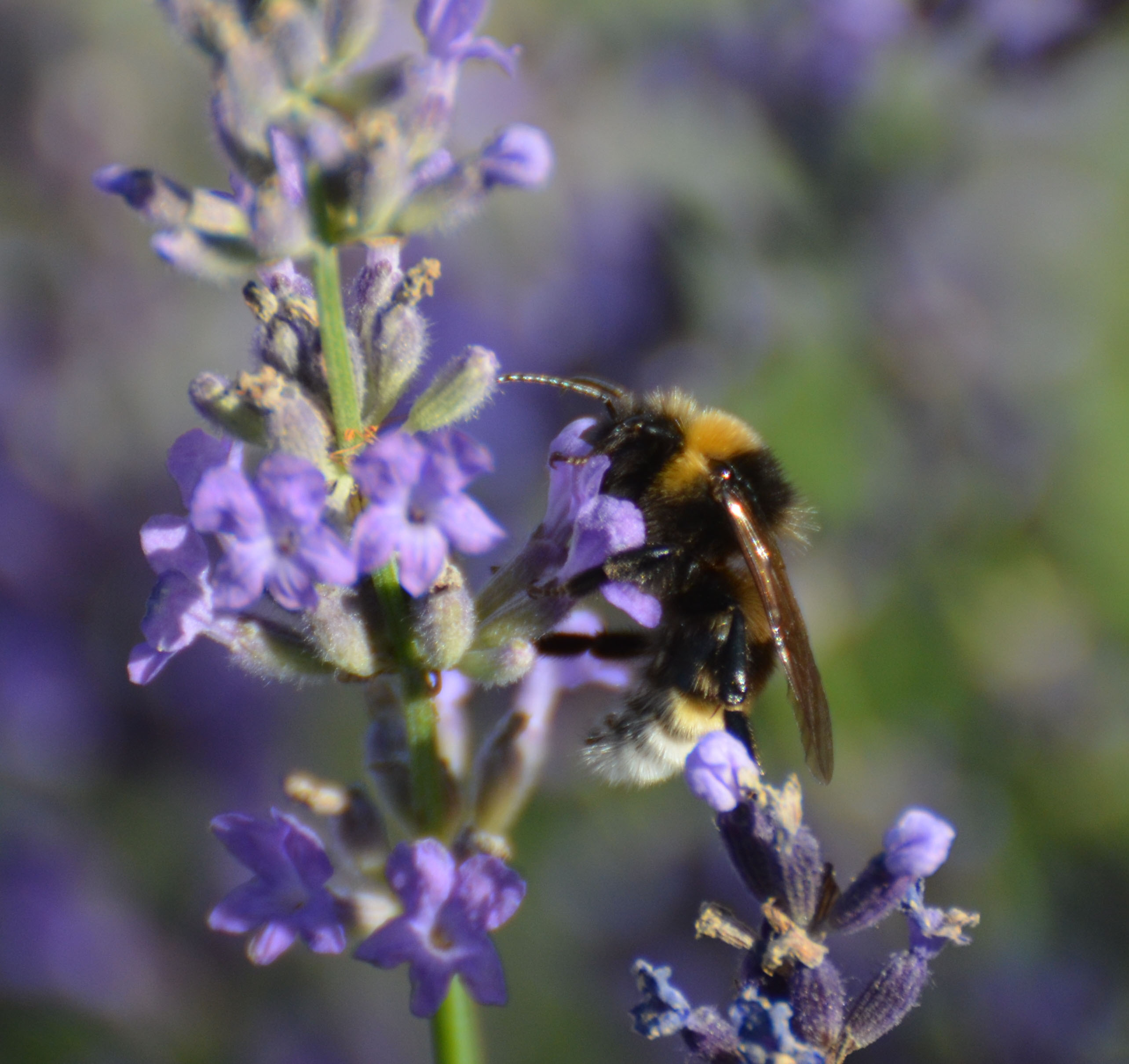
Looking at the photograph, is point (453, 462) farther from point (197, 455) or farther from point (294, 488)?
point (197, 455)

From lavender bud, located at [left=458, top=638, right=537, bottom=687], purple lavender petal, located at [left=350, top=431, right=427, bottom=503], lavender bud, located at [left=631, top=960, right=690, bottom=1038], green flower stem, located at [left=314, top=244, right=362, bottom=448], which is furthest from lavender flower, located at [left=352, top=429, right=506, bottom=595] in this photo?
lavender bud, located at [left=631, top=960, right=690, bottom=1038]

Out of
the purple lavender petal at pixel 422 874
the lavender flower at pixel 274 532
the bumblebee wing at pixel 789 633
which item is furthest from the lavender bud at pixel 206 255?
the bumblebee wing at pixel 789 633

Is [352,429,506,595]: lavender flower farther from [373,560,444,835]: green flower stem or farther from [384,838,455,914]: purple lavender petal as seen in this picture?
[384,838,455,914]: purple lavender petal

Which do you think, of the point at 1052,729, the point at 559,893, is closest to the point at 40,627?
the point at 559,893

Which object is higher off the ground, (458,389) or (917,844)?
(458,389)

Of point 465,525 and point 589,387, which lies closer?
point 465,525

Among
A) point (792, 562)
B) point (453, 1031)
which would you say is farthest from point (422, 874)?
point (792, 562)
